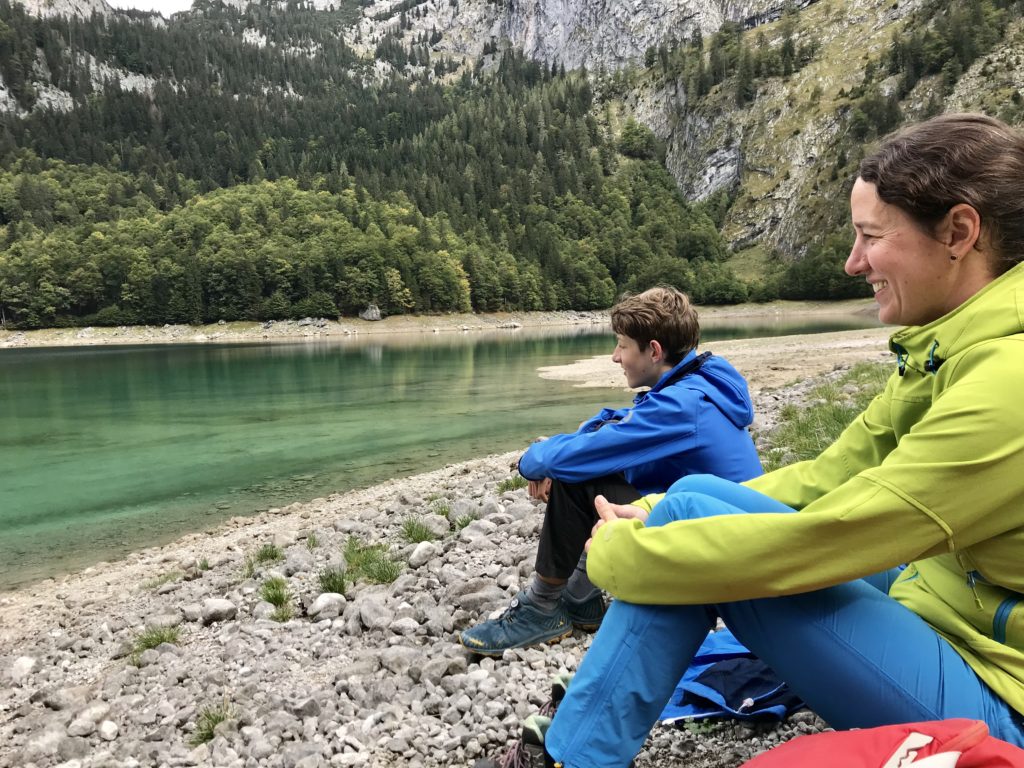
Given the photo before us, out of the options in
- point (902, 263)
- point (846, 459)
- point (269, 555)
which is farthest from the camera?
point (269, 555)

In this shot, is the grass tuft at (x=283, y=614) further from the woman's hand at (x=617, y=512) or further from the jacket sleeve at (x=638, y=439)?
the woman's hand at (x=617, y=512)

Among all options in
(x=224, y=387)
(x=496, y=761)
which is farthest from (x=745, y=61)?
(x=496, y=761)

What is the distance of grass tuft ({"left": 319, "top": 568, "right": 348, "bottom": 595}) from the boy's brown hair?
3.58m

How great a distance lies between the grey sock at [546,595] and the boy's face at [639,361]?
53.7 inches

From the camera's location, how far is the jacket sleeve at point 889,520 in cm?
151

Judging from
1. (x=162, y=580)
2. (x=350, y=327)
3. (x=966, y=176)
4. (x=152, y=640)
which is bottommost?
(x=162, y=580)

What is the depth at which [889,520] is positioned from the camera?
1.61m

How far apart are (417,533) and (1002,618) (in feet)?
19.8

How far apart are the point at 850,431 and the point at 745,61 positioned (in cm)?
18262

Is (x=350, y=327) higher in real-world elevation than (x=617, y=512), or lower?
lower

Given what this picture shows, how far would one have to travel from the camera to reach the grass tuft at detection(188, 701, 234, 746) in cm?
384

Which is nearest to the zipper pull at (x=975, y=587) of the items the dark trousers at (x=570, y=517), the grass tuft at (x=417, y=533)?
the dark trousers at (x=570, y=517)

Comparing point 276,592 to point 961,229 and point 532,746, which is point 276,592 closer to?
point 532,746

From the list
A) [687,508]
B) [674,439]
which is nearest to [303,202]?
[674,439]
